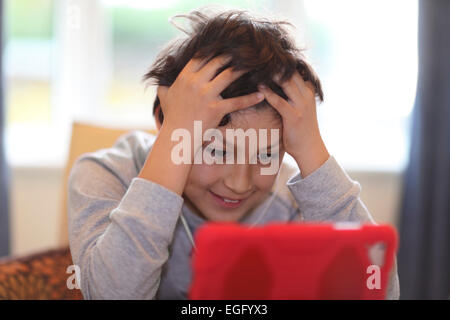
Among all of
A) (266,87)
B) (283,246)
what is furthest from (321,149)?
(283,246)

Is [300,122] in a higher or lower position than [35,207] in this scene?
higher

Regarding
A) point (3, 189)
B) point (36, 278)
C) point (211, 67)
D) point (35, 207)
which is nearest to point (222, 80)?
point (211, 67)

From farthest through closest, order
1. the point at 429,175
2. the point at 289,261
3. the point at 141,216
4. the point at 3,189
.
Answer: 1. the point at 429,175
2. the point at 3,189
3. the point at 141,216
4. the point at 289,261

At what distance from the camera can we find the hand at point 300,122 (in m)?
0.66

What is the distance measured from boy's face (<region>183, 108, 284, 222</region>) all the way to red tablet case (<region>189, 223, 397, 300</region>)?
0.31m

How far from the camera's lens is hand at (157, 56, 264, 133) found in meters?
0.61

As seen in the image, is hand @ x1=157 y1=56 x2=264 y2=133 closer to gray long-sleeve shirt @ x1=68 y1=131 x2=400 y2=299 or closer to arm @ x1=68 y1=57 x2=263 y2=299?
arm @ x1=68 y1=57 x2=263 y2=299

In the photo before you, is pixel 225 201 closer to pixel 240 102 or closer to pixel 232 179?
pixel 232 179

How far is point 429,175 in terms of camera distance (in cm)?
195

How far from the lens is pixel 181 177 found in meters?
0.58

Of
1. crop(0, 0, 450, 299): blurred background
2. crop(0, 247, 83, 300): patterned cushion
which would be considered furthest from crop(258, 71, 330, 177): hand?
crop(0, 0, 450, 299): blurred background

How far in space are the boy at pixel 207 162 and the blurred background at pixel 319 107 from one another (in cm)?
121

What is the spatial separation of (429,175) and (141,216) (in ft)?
5.61

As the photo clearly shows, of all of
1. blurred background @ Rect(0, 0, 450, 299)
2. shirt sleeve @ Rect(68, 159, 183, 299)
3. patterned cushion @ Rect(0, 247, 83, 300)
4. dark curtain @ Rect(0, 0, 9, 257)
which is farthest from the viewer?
blurred background @ Rect(0, 0, 450, 299)
